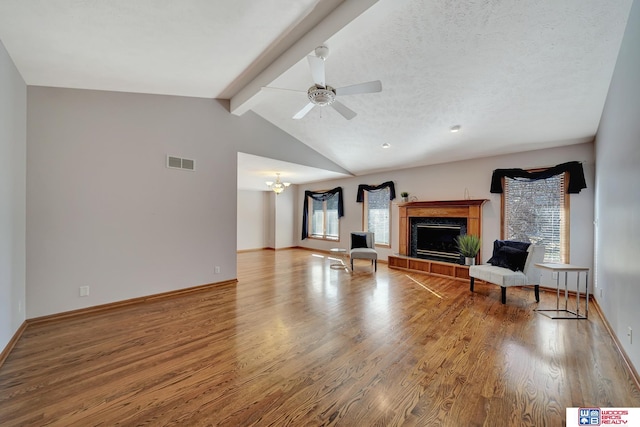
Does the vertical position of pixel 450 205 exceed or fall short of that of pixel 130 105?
it falls short

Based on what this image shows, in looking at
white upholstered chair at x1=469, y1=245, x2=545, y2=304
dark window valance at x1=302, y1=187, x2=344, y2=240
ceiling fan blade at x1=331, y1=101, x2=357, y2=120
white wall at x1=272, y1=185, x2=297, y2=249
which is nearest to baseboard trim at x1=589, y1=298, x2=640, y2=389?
white upholstered chair at x1=469, y1=245, x2=545, y2=304

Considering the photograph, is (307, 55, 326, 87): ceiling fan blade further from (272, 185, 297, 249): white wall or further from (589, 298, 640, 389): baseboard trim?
(272, 185, 297, 249): white wall

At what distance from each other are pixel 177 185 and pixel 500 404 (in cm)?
448

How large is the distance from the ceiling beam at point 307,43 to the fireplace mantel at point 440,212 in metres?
4.28

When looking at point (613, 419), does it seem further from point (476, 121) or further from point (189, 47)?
point (189, 47)

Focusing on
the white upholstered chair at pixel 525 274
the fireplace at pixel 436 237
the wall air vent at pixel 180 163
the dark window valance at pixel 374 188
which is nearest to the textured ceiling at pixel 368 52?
the wall air vent at pixel 180 163

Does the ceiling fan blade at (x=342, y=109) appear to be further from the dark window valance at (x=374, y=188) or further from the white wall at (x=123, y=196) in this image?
the dark window valance at (x=374, y=188)

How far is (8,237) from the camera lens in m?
2.37

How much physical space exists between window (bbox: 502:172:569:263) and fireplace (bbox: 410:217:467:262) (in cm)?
85

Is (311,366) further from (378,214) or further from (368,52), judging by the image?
(378,214)

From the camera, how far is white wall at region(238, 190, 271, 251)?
8.66m

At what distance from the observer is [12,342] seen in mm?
2400

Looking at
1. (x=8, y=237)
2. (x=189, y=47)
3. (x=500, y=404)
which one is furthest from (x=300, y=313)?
(x=189, y=47)

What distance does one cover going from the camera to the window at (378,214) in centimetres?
690
